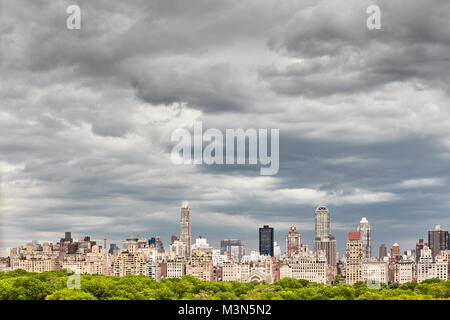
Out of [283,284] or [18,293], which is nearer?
[18,293]

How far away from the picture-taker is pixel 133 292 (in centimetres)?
11406
